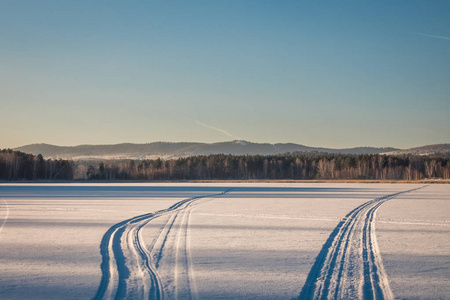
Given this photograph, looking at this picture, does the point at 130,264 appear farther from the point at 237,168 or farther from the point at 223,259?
the point at 237,168

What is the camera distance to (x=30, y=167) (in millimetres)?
A: 84625

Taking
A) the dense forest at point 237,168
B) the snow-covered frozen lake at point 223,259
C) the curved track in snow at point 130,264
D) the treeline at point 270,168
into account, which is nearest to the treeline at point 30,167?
the dense forest at point 237,168

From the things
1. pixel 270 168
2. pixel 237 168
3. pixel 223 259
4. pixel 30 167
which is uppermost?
pixel 270 168

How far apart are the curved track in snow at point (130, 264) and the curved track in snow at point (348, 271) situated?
6.69 ft

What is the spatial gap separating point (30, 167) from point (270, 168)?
54896 millimetres

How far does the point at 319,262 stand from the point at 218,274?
1.89 metres

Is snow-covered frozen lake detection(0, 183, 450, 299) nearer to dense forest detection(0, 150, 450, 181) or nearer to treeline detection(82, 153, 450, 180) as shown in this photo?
dense forest detection(0, 150, 450, 181)

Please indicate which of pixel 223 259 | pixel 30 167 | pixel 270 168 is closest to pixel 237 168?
pixel 270 168

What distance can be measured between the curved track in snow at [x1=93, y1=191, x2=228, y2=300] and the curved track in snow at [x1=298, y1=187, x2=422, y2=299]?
204 cm

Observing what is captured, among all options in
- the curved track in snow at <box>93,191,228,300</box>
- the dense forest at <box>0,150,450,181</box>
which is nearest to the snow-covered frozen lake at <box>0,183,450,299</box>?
the curved track in snow at <box>93,191,228,300</box>

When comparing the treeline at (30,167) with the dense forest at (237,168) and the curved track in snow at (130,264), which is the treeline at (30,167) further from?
the curved track in snow at (130,264)

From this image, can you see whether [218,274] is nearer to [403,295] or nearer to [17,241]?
[403,295]

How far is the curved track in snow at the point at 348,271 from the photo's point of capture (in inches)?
212

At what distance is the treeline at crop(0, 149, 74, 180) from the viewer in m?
81.2
